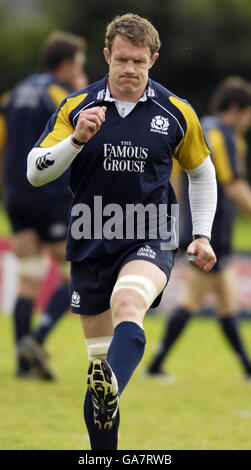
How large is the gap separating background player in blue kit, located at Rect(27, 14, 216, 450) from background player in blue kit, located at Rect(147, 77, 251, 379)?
2802 mm

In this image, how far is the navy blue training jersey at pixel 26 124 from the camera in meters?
6.90

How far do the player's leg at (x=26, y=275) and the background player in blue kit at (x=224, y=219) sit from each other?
114 centimetres

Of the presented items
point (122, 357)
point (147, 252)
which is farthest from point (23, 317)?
point (122, 357)

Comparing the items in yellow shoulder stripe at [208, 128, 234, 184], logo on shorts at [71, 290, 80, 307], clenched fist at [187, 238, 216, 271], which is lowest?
yellow shoulder stripe at [208, 128, 234, 184]

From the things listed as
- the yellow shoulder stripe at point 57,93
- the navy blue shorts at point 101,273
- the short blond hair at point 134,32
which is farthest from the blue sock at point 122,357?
the yellow shoulder stripe at point 57,93

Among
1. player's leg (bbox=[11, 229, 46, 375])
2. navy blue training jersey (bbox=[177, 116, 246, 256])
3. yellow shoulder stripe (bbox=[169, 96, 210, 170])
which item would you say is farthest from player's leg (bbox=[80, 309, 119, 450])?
navy blue training jersey (bbox=[177, 116, 246, 256])

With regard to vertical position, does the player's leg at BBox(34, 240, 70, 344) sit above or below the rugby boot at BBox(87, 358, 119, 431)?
below

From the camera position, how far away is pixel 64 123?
14.0ft

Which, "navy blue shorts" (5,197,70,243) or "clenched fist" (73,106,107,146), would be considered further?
"navy blue shorts" (5,197,70,243)

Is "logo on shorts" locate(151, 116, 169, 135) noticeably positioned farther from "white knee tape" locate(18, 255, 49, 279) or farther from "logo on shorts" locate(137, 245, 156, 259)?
"white knee tape" locate(18, 255, 49, 279)

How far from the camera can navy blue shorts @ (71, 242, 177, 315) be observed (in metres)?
4.22

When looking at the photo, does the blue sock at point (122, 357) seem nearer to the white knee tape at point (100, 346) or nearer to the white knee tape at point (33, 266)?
the white knee tape at point (100, 346)

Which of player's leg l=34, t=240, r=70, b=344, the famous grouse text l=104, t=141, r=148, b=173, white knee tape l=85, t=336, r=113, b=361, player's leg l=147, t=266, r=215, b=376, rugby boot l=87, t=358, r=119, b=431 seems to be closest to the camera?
rugby boot l=87, t=358, r=119, b=431

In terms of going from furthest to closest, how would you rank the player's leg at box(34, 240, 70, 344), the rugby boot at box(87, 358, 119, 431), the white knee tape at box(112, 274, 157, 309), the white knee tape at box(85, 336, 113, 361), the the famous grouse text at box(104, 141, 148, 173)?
the player's leg at box(34, 240, 70, 344)
the white knee tape at box(85, 336, 113, 361)
the the famous grouse text at box(104, 141, 148, 173)
the white knee tape at box(112, 274, 157, 309)
the rugby boot at box(87, 358, 119, 431)
